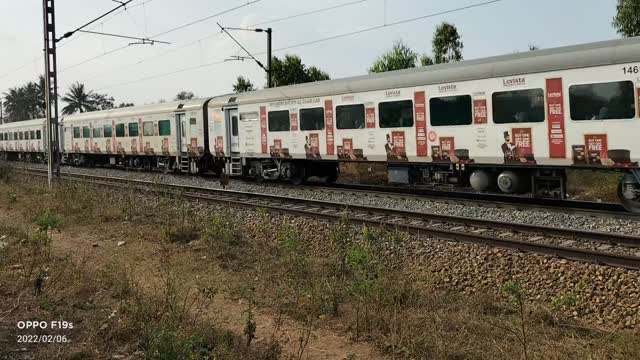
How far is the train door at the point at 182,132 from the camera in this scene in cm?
2287

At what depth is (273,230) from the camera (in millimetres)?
10656

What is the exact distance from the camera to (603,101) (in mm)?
10461

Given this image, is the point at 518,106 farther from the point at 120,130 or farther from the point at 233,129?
the point at 120,130

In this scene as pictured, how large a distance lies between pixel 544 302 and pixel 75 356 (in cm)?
522

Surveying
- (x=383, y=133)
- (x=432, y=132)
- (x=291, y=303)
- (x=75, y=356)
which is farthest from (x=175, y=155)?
(x=75, y=356)

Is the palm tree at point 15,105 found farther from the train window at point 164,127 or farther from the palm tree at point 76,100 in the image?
the train window at point 164,127

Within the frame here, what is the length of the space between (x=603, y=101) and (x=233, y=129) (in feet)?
41.9

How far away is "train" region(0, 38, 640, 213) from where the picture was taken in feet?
34.4

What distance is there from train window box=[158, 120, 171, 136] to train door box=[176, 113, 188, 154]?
0.69 m

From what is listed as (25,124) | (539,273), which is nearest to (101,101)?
(25,124)

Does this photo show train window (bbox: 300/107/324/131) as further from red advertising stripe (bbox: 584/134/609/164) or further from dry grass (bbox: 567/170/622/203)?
red advertising stripe (bbox: 584/134/609/164)

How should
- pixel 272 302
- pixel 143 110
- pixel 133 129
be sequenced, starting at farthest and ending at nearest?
pixel 133 129 < pixel 143 110 < pixel 272 302

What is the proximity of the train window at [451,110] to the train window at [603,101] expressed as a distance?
2.34 meters

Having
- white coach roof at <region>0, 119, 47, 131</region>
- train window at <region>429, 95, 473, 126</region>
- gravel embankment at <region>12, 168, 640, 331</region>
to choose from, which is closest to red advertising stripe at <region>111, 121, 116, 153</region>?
white coach roof at <region>0, 119, 47, 131</region>
